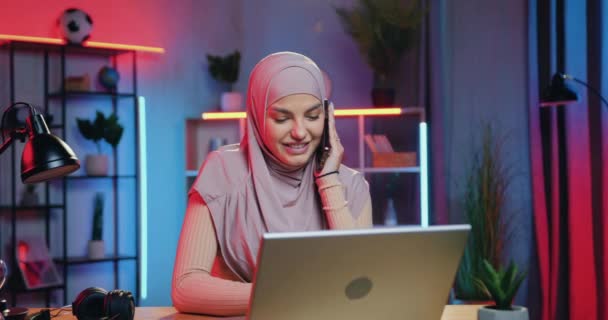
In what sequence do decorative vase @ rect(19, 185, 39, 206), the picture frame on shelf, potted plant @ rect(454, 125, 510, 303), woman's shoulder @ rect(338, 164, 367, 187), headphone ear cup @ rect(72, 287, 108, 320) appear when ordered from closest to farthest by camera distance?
1. headphone ear cup @ rect(72, 287, 108, 320)
2. woman's shoulder @ rect(338, 164, 367, 187)
3. potted plant @ rect(454, 125, 510, 303)
4. the picture frame on shelf
5. decorative vase @ rect(19, 185, 39, 206)

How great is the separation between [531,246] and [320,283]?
3.32 meters

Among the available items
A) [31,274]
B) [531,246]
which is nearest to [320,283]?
[531,246]

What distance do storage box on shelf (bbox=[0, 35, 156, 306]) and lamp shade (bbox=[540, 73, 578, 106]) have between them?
9.19 ft

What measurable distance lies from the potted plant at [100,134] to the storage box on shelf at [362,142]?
19.6 inches

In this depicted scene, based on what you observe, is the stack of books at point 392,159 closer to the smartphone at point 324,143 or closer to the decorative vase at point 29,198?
the decorative vase at point 29,198

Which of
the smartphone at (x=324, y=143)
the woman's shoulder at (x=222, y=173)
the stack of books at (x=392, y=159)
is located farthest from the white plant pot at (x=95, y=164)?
the smartphone at (x=324, y=143)

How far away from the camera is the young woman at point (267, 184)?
2.03 metres

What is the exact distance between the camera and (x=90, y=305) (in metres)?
1.78

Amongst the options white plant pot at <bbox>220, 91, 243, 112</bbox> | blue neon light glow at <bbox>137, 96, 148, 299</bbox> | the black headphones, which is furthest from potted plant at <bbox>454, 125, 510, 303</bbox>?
the black headphones

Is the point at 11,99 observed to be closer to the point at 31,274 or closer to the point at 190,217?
the point at 31,274

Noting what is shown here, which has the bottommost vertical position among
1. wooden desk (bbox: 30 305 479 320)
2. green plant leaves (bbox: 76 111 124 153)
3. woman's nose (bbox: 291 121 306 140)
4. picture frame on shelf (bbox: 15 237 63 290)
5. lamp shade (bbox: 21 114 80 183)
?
picture frame on shelf (bbox: 15 237 63 290)

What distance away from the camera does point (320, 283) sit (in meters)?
1.30

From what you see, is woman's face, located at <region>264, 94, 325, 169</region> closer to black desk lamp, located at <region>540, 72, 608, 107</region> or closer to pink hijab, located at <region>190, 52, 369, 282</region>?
pink hijab, located at <region>190, 52, 369, 282</region>

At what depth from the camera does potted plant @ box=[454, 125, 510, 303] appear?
4.32m
